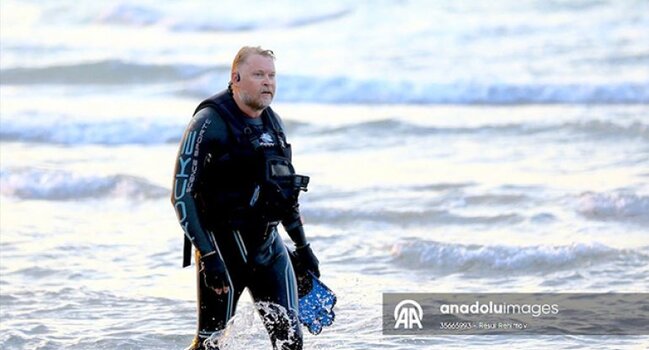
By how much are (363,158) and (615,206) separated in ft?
13.5

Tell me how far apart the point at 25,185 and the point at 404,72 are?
35.7 feet

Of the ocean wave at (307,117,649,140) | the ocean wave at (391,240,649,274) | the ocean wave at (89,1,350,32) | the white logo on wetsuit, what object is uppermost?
the ocean wave at (89,1,350,32)

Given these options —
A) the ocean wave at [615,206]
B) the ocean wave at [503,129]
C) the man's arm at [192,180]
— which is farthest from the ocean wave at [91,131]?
the man's arm at [192,180]

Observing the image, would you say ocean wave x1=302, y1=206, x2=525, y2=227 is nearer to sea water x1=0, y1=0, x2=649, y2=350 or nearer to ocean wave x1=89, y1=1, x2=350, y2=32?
sea water x1=0, y1=0, x2=649, y2=350

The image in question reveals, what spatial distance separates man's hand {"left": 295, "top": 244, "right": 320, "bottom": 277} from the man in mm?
160

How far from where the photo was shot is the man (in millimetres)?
5312

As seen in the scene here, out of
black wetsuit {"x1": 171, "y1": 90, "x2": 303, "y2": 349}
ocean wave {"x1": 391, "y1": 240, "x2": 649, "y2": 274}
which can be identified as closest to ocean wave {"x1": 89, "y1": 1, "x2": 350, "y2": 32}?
ocean wave {"x1": 391, "y1": 240, "x2": 649, "y2": 274}

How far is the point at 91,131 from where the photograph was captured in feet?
56.3

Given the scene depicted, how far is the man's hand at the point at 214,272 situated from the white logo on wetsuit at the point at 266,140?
477 mm

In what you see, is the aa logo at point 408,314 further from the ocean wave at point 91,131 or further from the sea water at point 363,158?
the ocean wave at point 91,131

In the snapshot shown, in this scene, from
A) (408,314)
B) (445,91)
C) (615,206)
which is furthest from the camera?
(445,91)

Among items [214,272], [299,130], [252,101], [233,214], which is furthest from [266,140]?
[299,130]

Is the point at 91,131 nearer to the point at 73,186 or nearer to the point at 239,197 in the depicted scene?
the point at 73,186

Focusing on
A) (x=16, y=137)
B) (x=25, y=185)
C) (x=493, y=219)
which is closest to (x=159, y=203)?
(x=25, y=185)
